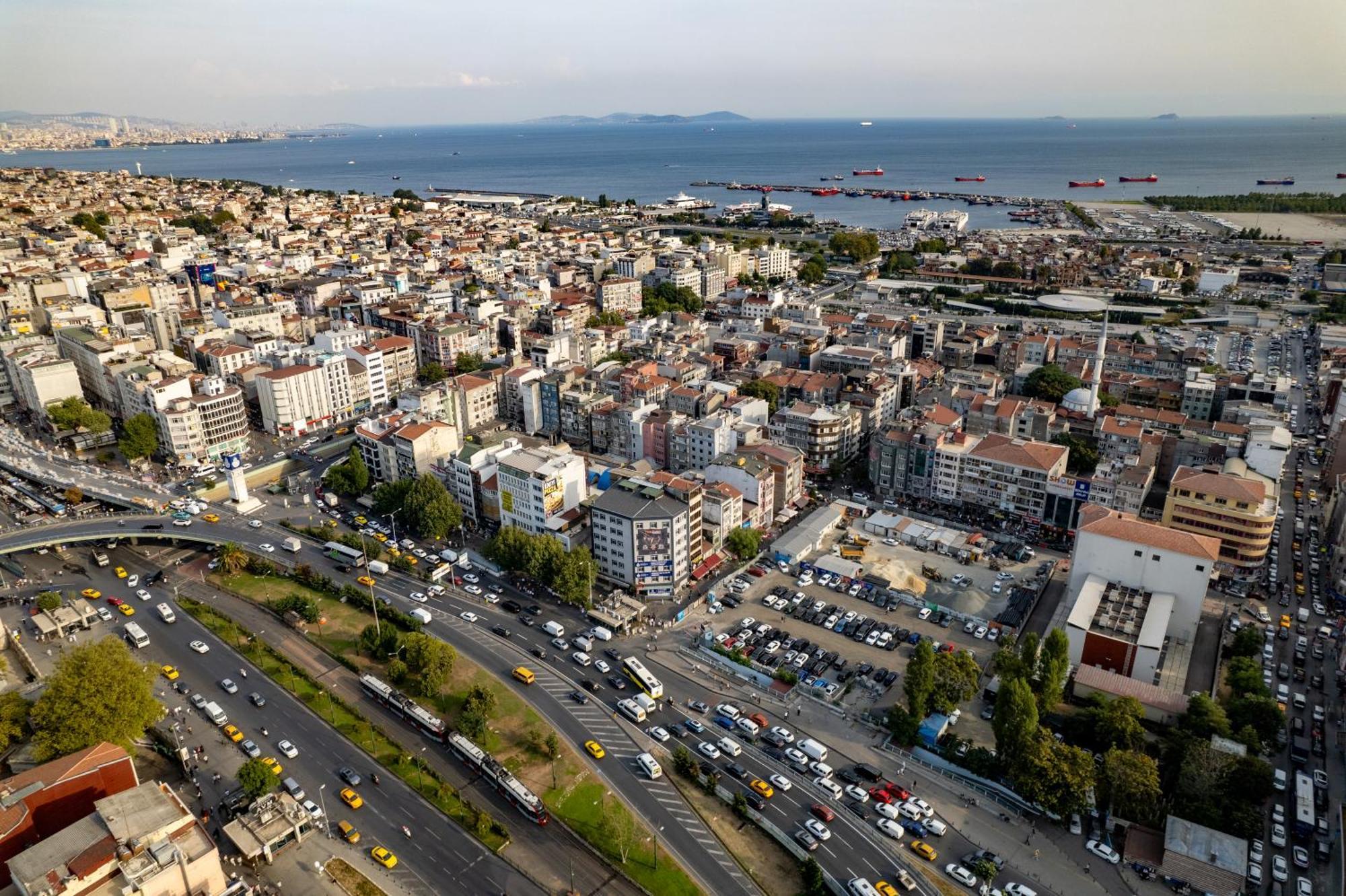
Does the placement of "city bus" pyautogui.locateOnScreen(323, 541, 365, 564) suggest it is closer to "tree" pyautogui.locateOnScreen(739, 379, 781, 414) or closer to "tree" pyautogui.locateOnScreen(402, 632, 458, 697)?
"tree" pyautogui.locateOnScreen(402, 632, 458, 697)

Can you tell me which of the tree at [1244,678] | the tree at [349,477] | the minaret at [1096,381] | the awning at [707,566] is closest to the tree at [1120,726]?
the tree at [1244,678]

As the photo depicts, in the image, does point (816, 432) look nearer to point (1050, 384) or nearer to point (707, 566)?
point (707, 566)

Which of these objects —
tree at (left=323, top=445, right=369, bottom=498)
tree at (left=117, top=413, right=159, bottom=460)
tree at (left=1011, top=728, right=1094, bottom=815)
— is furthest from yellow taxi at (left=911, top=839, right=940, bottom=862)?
tree at (left=117, top=413, right=159, bottom=460)

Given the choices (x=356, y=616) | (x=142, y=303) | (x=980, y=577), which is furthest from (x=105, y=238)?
(x=980, y=577)

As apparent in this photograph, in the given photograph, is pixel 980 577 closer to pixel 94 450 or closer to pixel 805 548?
pixel 805 548

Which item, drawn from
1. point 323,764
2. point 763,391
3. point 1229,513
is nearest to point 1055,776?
point 1229,513
